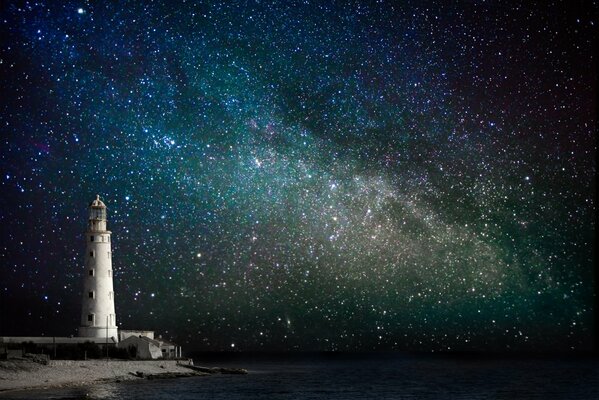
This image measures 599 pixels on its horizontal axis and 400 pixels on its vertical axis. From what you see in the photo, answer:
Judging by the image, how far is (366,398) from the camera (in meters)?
59.3

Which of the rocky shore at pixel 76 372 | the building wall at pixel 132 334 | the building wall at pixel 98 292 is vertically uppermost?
the building wall at pixel 98 292

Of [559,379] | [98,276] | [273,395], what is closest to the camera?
[273,395]

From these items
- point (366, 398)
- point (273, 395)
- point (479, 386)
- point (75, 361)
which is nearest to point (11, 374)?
point (75, 361)

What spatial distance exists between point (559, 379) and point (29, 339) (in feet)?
180

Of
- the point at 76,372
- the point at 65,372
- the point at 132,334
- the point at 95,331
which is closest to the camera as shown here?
the point at 65,372

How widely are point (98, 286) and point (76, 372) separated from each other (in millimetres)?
8669

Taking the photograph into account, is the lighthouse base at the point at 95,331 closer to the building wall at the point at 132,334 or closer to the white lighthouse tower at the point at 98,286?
the white lighthouse tower at the point at 98,286

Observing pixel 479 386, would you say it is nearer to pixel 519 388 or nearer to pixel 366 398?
pixel 519 388

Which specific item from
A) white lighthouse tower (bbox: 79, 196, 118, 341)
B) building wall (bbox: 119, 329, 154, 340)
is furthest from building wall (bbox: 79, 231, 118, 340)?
building wall (bbox: 119, 329, 154, 340)

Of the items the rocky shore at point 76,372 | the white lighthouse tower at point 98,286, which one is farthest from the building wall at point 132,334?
the rocky shore at point 76,372

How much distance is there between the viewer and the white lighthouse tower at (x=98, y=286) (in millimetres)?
67625

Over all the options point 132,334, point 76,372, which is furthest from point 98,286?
point 76,372

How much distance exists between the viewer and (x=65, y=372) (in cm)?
6025

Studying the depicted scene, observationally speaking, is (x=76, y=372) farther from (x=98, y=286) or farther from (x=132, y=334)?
(x=132, y=334)
